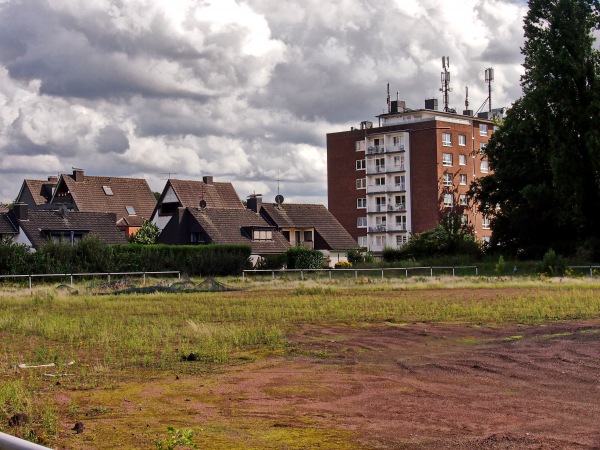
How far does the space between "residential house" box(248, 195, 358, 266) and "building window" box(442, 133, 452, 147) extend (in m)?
20.4

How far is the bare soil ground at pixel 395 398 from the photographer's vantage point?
380 inches

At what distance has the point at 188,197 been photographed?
90.4m

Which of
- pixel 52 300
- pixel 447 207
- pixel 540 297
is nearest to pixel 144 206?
pixel 447 207

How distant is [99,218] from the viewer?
74.7 m

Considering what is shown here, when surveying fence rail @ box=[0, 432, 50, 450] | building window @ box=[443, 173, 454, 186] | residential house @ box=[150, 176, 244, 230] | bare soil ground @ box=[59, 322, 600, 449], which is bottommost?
bare soil ground @ box=[59, 322, 600, 449]

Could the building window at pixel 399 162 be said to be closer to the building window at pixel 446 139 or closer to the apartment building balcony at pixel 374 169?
the apartment building balcony at pixel 374 169

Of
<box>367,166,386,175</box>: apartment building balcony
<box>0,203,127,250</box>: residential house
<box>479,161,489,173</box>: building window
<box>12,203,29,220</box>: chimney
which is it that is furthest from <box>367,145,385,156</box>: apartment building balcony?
<box>12,203,29,220</box>: chimney

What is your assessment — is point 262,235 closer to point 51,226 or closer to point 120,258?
point 51,226

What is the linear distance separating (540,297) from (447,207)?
72.9 m

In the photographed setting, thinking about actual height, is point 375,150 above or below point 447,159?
above

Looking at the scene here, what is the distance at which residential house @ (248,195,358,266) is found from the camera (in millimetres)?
90125

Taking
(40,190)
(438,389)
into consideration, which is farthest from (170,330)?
(40,190)

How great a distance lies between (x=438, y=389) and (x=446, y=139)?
3751 inches

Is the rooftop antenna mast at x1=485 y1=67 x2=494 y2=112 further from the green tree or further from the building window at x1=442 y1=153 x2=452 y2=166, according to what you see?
the green tree
